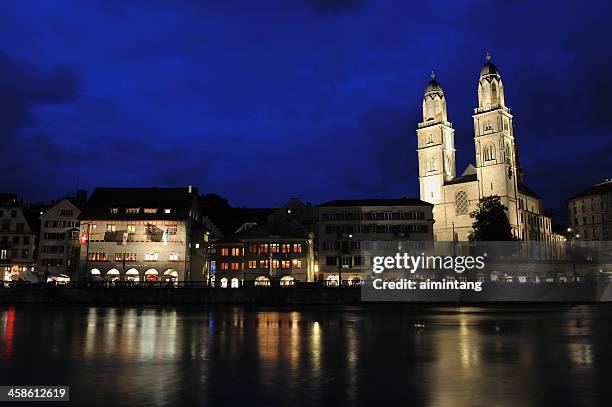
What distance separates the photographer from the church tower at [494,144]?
13062 centimetres

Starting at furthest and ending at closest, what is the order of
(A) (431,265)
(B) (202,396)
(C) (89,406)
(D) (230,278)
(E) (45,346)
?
(D) (230,278), (A) (431,265), (E) (45,346), (B) (202,396), (C) (89,406)

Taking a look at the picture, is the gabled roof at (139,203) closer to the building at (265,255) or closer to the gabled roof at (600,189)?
Answer: the building at (265,255)

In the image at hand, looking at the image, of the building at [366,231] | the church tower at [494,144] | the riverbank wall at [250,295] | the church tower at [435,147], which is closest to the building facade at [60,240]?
the riverbank wall at [250,295]

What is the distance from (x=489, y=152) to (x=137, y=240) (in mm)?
93401

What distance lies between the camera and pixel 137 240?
89.2m

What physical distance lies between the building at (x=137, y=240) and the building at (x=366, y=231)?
24525mm

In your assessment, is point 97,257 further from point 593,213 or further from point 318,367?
point 593,213

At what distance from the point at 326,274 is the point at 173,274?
2657 cm

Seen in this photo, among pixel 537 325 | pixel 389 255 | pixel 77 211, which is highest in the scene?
pixel 77 211

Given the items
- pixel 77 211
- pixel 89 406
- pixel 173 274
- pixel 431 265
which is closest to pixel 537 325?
pixel 89 406

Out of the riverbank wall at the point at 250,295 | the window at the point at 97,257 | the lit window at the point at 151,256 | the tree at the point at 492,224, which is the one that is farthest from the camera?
the tree at the point at 492,224

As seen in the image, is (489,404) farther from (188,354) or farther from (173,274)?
(173,274)

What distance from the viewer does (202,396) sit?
11742 millimetres

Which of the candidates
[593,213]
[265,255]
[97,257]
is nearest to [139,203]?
[97,257]
